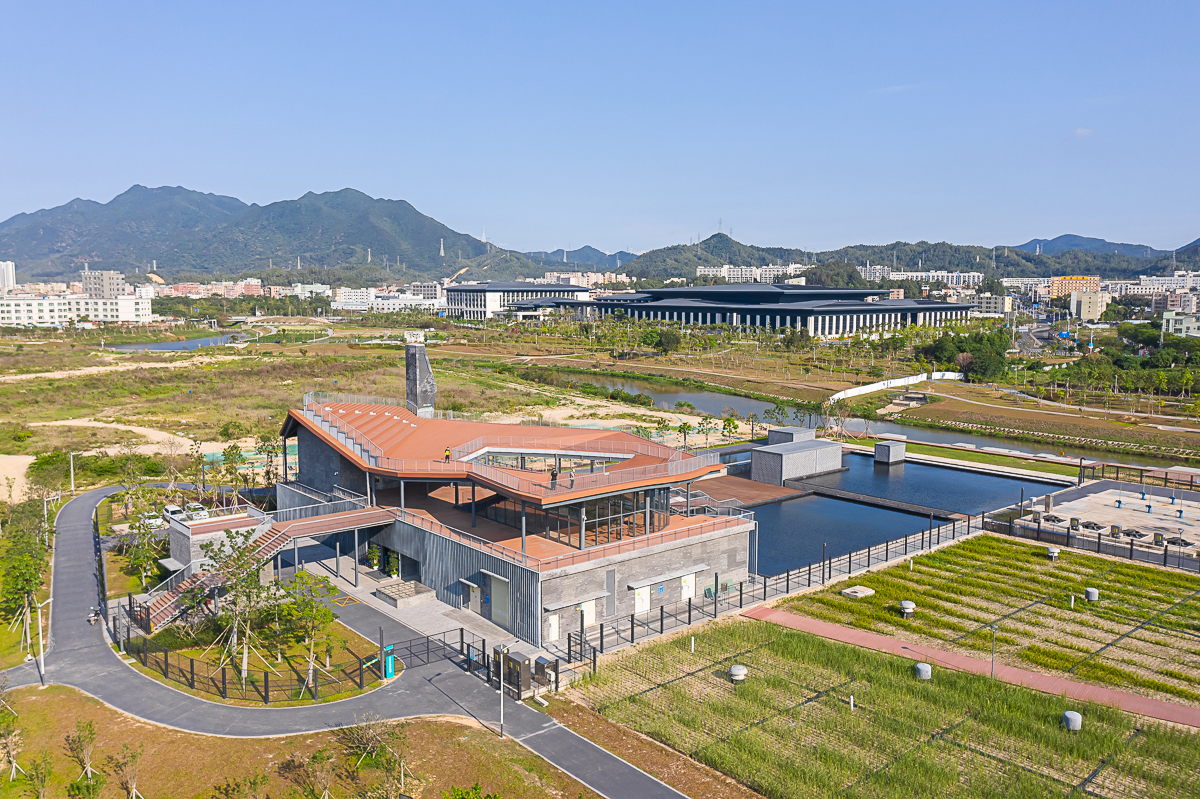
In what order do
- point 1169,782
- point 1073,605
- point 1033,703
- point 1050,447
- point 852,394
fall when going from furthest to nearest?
point 852,394, point 1050,447, point 1073,605, point 1033,703, point 1169,782

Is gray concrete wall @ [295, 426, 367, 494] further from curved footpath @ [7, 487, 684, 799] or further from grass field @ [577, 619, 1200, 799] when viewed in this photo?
grass field @ [577, 619, 1200, 799]

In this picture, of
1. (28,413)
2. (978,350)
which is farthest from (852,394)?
(28,413)

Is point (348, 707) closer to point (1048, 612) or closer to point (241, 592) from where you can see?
point (241, 592)

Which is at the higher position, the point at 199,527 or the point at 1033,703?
the point at 199,527

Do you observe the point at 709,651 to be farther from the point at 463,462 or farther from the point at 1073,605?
the point at 1073,605

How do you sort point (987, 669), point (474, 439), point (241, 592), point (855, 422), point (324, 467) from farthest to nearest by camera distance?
1. point (855, 422)
2. point (324, 467)
3. point (474, 439)
4. point (987, 669)
5. point (241, 592)

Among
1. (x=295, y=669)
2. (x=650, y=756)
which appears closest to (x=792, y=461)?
(x=650, y=756)

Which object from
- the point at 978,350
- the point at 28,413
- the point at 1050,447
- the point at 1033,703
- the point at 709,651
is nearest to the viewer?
the point at 1033,703
